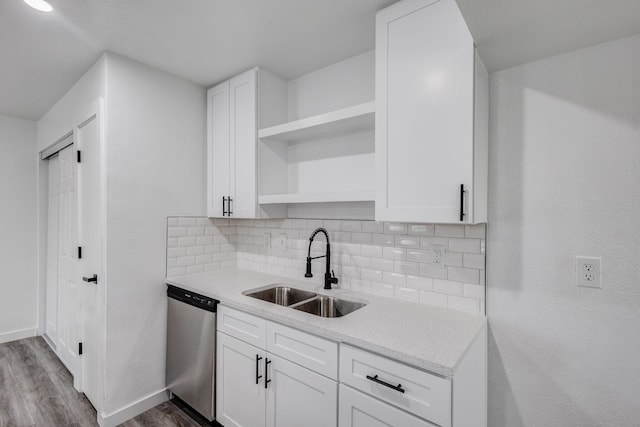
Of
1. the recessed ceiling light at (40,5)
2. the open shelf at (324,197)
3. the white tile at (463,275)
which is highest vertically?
the recessed ceiling light at (40,5)

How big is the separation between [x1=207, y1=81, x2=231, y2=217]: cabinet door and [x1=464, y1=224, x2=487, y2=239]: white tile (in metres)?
1.71

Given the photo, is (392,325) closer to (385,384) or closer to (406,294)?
(385,384)

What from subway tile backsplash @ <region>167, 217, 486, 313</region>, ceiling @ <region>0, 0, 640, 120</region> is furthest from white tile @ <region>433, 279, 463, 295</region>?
ceiling @ <region>0, 0, 640, 120</region>

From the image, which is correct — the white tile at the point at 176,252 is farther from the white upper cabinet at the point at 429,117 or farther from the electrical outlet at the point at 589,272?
the electrical outlet at the point at 589,272

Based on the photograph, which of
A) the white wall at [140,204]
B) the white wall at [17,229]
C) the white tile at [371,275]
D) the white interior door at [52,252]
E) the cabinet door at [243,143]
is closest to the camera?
the white tile at [371,275]

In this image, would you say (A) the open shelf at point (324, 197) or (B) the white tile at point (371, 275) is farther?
(B) the white tile at point (371, 275)

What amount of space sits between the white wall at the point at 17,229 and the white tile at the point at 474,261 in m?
4.47

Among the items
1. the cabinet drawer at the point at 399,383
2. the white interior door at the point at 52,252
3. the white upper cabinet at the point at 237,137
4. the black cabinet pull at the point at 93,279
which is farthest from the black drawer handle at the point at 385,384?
the white interior door at the point at 52,252

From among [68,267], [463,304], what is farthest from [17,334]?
[463,304]

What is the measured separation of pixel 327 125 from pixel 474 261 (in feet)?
3.77

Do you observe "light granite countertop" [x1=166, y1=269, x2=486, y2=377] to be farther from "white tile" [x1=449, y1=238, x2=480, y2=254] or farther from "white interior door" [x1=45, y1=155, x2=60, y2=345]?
"white interior door" [x1=45, y1=155, x2=60, y2=345]

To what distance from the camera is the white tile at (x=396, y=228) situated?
1.88 meters

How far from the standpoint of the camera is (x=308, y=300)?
197 centimetres

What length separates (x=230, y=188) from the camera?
2.43 meters
